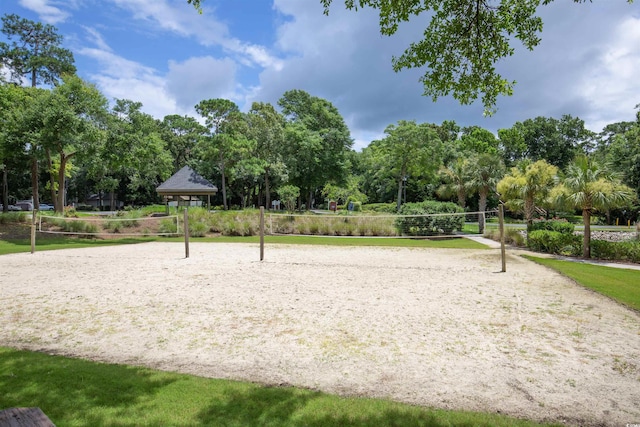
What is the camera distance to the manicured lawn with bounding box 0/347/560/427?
10.9ft

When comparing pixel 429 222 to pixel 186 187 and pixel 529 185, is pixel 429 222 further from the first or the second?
pixel 186 187

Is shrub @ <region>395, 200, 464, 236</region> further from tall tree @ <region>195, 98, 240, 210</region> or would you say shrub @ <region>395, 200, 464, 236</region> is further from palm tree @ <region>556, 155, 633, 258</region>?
tall tree @ <region>195, 98, 240, 210</region>

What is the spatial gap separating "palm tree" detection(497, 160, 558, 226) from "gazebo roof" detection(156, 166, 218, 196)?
79.9 feet

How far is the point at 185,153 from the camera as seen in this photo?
57.0 meters

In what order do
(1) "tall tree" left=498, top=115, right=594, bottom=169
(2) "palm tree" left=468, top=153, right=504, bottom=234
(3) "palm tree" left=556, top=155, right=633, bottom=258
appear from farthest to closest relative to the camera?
(1) "tall tree" left=498, top=115, right=594, bottom=169 → (2) "palm tree" left=468, top=153, right=504, bottom=234 → (3) "palm tree" left=556, top=155, right=633, bottom=258

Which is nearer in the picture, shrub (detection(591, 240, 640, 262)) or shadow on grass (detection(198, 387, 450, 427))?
→ shadow on grass (detection(198, 387, 450, 427))

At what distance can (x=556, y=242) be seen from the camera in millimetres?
16750

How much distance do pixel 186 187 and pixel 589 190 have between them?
98.2 feet

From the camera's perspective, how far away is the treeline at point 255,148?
2159cm

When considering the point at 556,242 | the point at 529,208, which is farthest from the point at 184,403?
the point at 529,208

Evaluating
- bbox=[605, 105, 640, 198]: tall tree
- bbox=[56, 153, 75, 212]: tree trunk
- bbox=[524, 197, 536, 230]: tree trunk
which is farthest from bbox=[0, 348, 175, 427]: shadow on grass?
bbox=[605, 105, 640, 198]: tall tree

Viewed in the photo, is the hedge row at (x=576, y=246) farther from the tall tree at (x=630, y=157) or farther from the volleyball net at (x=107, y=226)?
the tall tree at (x=630, y=157)

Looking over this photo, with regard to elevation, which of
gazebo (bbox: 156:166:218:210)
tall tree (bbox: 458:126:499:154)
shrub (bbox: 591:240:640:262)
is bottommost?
shrub (bbox: 591:240:640:262)

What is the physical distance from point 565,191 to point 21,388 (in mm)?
18462
